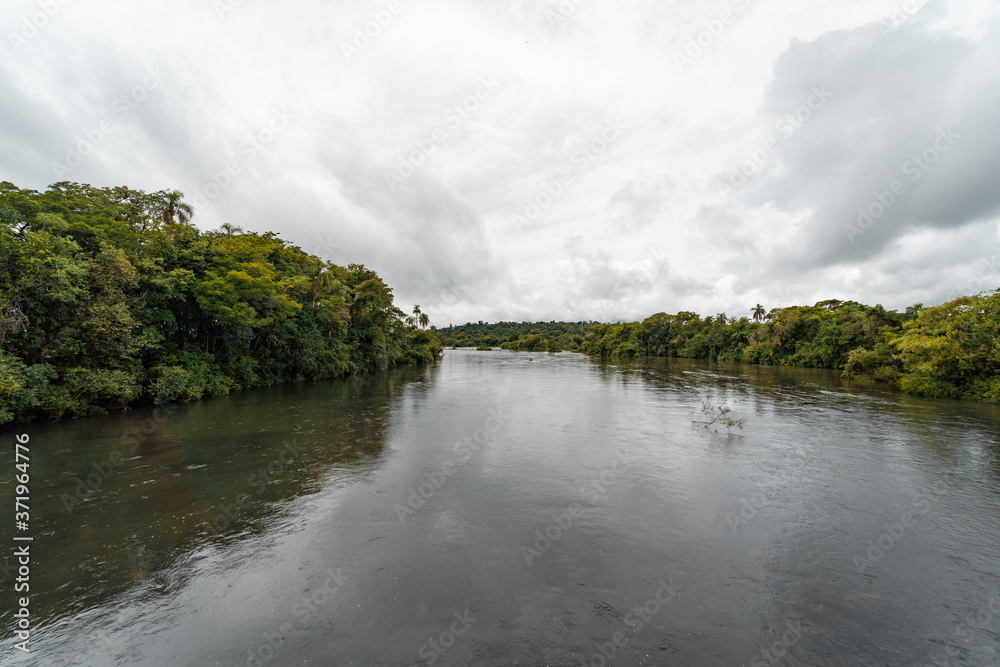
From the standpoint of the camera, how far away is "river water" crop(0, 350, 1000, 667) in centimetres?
452

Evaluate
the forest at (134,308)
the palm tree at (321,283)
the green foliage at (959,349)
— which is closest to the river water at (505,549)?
the forest at (134,308)

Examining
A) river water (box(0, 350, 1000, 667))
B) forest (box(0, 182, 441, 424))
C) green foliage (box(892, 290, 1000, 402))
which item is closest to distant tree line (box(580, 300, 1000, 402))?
green foliage (box(892, 290, 1000, 402))

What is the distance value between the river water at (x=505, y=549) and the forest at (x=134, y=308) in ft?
8.25

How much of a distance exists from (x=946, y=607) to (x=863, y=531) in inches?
87.1

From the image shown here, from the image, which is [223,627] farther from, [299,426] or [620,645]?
[299,426]

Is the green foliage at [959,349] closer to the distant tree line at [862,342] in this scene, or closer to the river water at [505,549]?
the distant tree line at [862,342]

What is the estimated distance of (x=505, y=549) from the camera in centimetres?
646

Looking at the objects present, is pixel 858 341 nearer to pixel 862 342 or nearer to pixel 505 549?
pixel 862 342

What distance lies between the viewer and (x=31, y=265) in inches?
507

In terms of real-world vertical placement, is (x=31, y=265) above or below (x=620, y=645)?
above

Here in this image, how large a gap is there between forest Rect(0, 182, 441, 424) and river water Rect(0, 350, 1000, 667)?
251cm

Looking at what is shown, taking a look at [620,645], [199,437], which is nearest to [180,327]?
[199,437]

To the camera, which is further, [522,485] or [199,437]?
[199,437]

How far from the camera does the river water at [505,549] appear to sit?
4.52m
